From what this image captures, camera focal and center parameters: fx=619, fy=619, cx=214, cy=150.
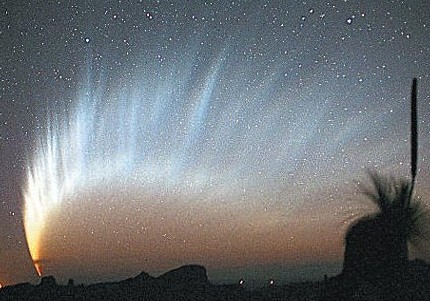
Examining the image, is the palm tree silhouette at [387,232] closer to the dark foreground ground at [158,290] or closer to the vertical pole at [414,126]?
the vertical pole at [414,126]

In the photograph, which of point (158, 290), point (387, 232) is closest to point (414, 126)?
point (387, 232)

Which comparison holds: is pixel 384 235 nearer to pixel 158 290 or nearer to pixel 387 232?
pixel 387 232

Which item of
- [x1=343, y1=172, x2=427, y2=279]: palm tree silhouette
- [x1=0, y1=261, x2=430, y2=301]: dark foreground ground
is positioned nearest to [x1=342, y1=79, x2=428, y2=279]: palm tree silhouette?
[x1=343, y1=172, x2=427, y2=279]: palm tree silhouette

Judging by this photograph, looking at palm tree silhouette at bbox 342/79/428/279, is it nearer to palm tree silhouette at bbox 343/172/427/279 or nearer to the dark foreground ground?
palm tree silhouette at bbox 343/172/427/279

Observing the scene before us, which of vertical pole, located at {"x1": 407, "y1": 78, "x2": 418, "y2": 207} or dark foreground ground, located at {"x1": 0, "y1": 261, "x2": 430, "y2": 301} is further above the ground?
vertical pole, located at {"x1": 407, "y1": 78, "x2": 418, "y2": 207}

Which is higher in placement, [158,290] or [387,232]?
[387,232]

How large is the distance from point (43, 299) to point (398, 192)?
44.2 metres

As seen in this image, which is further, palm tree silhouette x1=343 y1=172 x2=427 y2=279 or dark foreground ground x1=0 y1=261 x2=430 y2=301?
dark foreground ground x1=0 y1=261 x2=430 y2=301

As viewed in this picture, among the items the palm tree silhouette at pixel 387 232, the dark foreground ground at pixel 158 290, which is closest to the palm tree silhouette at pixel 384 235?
the palm tree silhouette at pixel 387 232

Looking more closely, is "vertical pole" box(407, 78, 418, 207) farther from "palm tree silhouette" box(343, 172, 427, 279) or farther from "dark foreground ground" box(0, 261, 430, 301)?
"dark foreground ground" box(0, 261, 430, 301)

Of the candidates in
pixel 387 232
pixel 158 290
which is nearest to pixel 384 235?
pixel 387 232

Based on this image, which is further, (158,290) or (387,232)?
(158,290)

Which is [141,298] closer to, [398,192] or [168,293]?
[168,293]

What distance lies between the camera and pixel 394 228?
948cm
